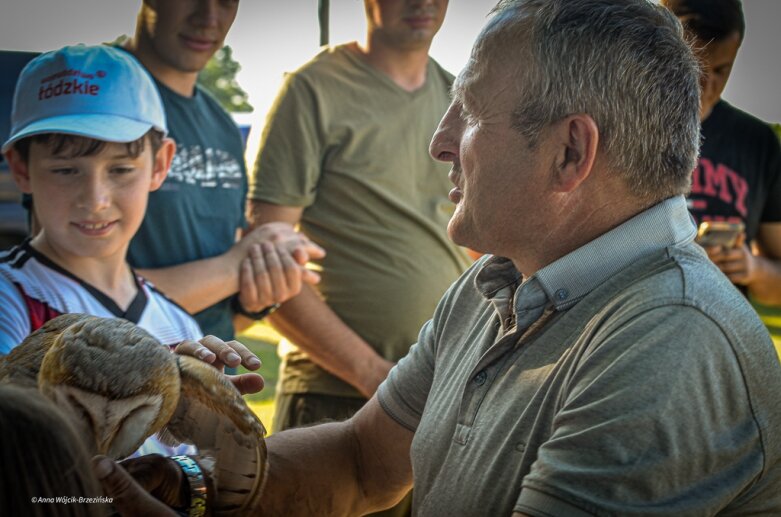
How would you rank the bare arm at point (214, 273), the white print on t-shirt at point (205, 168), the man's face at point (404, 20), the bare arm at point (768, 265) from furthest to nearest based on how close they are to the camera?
the bare arm at point (768, 265) → the man's face at point (404, 20) → the white print on t-shirt at point (205, 168) → the bare arm at point (214, 273)

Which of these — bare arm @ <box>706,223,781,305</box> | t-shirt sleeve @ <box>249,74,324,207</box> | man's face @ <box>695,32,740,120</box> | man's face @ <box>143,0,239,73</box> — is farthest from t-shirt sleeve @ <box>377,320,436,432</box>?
man's face @ <box>695,32,740,120</box>

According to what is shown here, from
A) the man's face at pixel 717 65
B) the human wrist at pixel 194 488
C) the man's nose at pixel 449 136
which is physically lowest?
the human wrist at pixel 194 488

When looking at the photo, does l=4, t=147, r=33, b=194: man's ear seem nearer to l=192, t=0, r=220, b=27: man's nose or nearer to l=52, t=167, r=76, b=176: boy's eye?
l=52, t=167, r=76, b=176: boy's eye

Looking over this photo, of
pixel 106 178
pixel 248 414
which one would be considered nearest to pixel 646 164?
pixel 248 414

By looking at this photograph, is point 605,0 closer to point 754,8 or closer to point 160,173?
point 160,173

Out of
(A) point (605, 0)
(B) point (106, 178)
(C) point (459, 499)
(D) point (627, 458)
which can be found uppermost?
(A) point (605, 0)

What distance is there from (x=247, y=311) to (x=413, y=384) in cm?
106

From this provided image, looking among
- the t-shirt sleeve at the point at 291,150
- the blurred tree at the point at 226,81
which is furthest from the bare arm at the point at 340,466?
the blurred tree at the point at 226,81

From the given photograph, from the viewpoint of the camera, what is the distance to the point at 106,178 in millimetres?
2553

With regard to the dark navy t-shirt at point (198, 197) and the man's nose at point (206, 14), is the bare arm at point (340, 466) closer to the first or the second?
the dark navy t-shirt at point (198, 197)

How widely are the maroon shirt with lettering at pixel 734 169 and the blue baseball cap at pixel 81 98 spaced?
2360 millimetres

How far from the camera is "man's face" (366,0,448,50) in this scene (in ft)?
11.7

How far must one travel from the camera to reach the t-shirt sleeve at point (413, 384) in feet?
7.33

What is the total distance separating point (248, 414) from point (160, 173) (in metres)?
1.23
